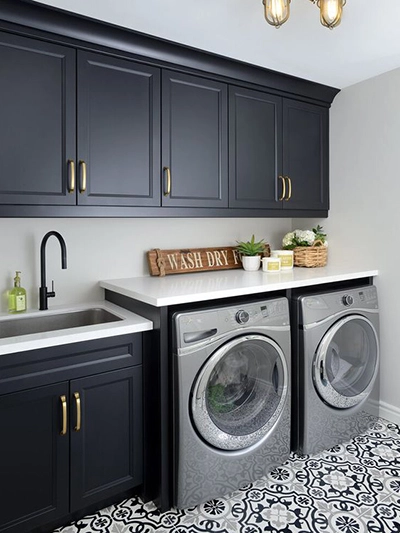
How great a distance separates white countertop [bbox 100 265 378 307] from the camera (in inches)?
77.9

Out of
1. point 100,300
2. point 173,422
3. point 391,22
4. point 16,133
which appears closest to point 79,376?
point 173,422

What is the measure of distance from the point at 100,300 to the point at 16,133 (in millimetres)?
1053

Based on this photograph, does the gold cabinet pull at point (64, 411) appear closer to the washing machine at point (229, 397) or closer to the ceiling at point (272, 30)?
the washing machine at point (229, 397)

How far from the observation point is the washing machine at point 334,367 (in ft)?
7.71

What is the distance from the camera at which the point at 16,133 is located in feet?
6.10

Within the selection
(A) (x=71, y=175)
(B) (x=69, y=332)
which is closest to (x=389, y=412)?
(B) (x=69, y=332)

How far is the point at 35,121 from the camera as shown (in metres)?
1.91

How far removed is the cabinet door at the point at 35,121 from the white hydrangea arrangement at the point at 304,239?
1.65 metres

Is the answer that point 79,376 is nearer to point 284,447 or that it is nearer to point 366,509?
point 284,447

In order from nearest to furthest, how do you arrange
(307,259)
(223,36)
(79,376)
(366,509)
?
(79,376), (366,509), (223,36), (307,259)

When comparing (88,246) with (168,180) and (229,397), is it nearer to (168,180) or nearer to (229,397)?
(168,180)

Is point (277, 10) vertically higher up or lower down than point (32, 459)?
higher up

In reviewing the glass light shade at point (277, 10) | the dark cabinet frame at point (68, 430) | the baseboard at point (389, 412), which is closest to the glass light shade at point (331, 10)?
the glass light shade at point (277, 10)

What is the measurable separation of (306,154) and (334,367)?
148cm
